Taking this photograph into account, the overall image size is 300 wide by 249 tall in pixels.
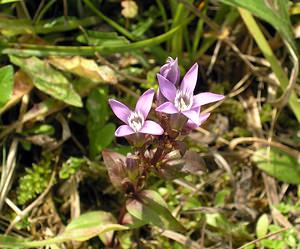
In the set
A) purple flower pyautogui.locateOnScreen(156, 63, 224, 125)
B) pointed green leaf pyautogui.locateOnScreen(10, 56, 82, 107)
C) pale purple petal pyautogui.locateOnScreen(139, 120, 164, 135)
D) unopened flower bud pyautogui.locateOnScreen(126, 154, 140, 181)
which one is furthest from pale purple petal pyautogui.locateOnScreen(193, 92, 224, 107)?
pointed green leaf pyautogui.locateOnScreen(10, 56, 82, 107)

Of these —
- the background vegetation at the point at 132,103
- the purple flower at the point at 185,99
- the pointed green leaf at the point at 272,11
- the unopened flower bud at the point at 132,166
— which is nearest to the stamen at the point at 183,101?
the purple flower at the point at 185,99

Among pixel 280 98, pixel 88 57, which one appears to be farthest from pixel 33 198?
pixel 280 98

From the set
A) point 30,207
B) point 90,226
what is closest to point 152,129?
point 90,226

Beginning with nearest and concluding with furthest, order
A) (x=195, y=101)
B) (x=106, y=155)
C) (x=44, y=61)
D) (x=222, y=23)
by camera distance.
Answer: (x=195, y=101)
(x=106, y=155)
(x=44, y=61)
(x=222, y=23)

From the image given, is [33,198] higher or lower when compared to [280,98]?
lower

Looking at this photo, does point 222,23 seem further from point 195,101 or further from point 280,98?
point 195,101

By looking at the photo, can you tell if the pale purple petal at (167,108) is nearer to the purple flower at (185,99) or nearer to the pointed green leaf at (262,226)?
the purple flower at (185,99)

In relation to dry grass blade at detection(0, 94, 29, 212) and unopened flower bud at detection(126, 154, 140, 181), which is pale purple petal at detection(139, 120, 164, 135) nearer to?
unopened flower bud at detection(126, 154, 140, 181)
